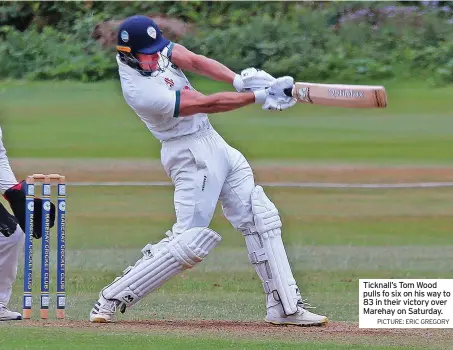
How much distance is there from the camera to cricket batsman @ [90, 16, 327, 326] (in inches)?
284

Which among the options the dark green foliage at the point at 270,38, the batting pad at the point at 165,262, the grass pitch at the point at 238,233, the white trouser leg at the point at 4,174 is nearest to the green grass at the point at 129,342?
the grass pitch at the point at 238,233

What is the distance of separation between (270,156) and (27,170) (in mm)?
3398

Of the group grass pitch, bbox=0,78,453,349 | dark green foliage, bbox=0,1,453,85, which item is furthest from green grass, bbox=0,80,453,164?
dark green foliage, bbox=0,1,453,85

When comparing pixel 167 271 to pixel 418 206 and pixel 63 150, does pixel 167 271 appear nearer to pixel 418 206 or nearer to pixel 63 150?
pixel 418 206

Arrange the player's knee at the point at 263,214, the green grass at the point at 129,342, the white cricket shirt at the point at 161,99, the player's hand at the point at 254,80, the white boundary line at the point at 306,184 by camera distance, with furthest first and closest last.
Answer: the white boundary line at the point at 306,184, the player's knee at the point at 263,214, the player's hand at the point at 254,80, the white cricket shirt at the point at 161,99, the green grass at the point at 129,342

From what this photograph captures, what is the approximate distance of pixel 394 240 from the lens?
46.5 feet

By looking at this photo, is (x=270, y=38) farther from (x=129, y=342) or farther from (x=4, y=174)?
(x=129, y=342)

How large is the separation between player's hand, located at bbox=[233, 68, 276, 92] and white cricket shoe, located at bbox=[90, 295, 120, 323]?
121 cm

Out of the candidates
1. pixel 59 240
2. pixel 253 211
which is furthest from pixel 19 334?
pixel 253 211

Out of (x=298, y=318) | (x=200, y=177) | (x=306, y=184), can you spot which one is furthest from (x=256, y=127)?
(x=200, y=177)

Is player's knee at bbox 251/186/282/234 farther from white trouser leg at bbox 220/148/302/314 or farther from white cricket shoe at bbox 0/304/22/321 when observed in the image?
white cricket shoe at bbox 0/304/22/321

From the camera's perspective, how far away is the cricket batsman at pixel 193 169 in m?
7.21

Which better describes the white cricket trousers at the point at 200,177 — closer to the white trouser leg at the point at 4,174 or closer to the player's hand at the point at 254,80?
the player's hand at the point at 254,80

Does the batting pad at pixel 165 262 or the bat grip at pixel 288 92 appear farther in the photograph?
the batting pad at pixel 165 262
